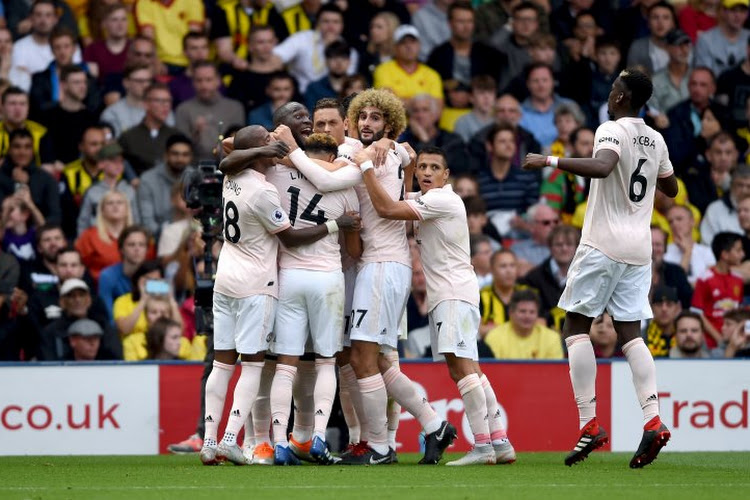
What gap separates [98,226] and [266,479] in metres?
7.59

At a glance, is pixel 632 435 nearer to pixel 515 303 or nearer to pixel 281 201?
pixel 515 303

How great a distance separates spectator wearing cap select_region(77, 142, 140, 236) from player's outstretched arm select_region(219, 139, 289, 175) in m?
6.17

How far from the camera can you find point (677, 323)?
16188 millimetres

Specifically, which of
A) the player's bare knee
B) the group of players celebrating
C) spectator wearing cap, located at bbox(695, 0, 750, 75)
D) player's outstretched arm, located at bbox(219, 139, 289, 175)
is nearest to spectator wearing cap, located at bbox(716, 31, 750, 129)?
spectator wearing cap, located at bbox(695, 0, 750, 75)

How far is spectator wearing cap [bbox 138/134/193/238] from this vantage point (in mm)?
17734

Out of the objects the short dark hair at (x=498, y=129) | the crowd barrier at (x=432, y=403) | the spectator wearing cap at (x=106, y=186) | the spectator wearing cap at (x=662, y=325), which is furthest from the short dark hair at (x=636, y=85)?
the spectator wearing cap at (x=106, y=186)

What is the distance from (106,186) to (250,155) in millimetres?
6509

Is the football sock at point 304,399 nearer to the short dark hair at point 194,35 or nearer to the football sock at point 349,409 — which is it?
the football sock at point 349,409

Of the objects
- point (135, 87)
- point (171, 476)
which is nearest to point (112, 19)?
point (135, 87)

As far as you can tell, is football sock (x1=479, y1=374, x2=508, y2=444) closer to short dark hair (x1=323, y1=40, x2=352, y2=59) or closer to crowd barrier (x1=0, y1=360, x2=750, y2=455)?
crowd barrier (x1=0, y1=360, x2=750, y2=455)

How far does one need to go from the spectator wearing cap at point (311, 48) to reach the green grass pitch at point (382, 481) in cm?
784

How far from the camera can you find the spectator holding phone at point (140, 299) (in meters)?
16.3

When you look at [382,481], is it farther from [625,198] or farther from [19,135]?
[19,135]

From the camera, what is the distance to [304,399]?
12.4 metres
